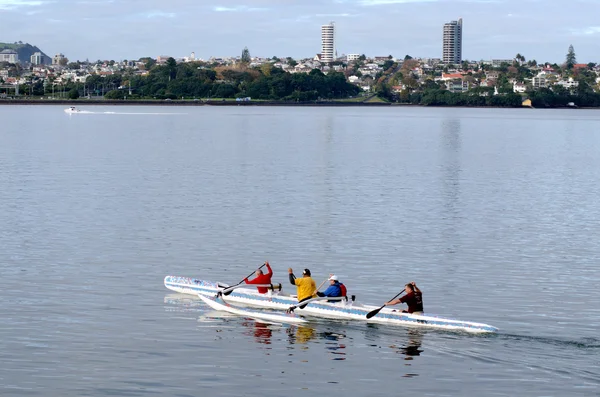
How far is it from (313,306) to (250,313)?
2302mm

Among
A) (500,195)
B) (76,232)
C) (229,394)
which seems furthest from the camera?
(500,195)

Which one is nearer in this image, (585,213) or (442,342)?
(442,342)

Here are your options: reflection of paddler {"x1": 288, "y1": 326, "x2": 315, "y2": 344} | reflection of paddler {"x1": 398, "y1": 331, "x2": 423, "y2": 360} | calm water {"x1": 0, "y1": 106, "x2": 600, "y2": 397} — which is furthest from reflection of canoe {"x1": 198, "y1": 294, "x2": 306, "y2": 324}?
reflection of paddler {"x1": 398, "y1": 331, "x2": 423, "y2": 360}

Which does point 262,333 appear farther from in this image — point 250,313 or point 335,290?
point 335,290

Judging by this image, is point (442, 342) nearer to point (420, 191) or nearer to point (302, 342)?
point (302, 342)

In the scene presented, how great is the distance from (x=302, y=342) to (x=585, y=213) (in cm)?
3759

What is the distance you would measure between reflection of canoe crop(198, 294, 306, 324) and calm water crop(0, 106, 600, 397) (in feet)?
1.68

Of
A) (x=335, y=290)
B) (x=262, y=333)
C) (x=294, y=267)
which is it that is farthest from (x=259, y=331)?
(x=294, y=267)

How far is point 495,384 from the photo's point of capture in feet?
88.7

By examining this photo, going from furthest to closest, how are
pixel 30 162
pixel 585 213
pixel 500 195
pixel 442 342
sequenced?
pixel 30 162 → pixel 500 195 → pixel 585 213 → pixel 442 342

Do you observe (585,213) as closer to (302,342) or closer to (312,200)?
(312,200)

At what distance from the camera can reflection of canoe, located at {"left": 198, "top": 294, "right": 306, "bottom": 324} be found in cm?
3369

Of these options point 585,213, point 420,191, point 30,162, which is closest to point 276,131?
point 30,162

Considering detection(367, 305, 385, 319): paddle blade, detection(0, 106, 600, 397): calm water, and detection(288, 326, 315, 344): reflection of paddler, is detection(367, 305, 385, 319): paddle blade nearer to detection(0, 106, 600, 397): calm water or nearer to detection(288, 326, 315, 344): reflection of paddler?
detection(0, 106, 600, 397): calm water
